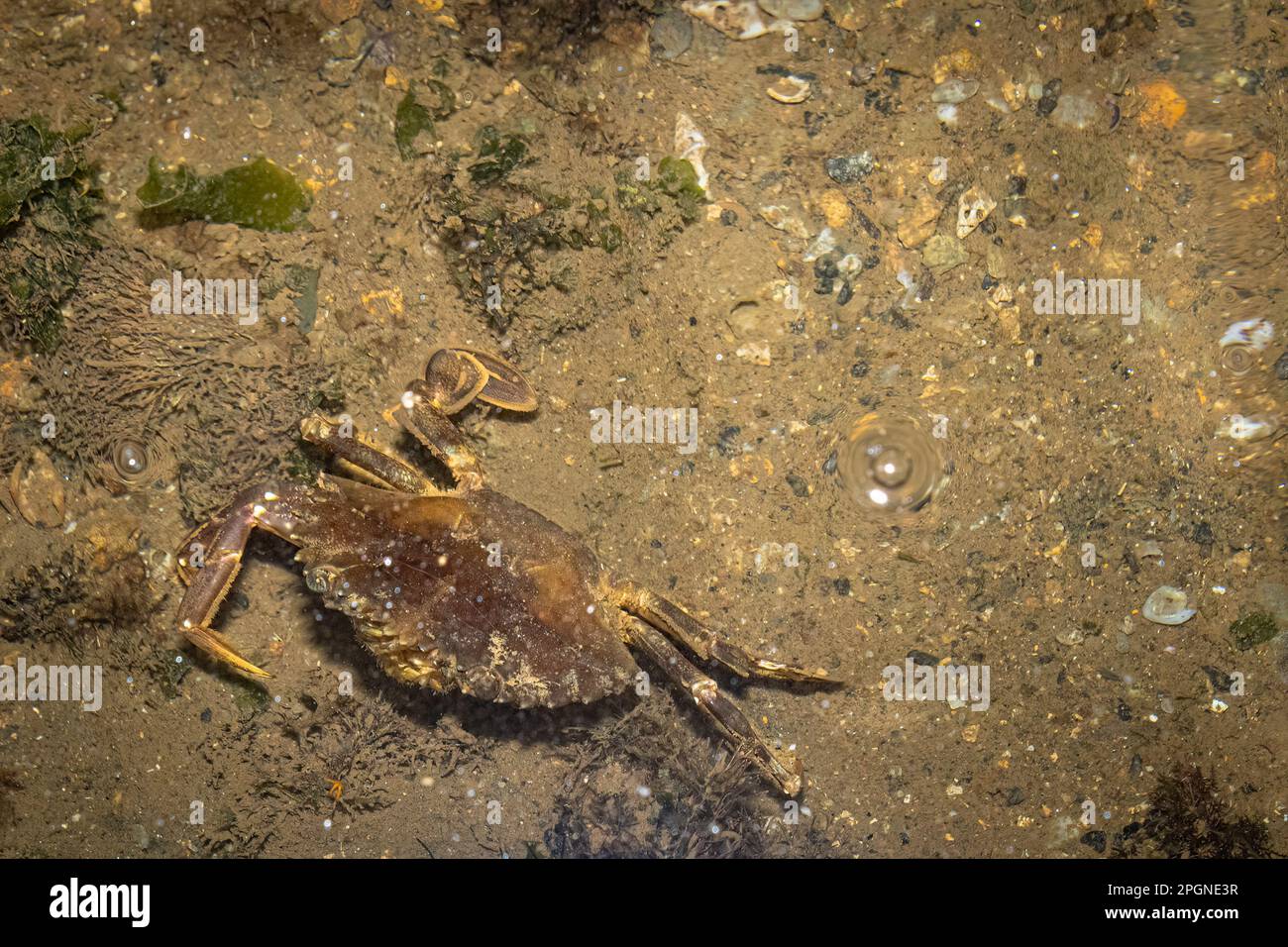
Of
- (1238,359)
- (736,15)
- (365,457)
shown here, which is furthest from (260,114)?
(1238,359)

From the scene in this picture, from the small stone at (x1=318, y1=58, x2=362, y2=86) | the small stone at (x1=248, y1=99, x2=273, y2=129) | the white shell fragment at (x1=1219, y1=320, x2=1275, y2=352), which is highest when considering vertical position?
the small stone at (x1=318, y1=58, x2=362, y2=86)

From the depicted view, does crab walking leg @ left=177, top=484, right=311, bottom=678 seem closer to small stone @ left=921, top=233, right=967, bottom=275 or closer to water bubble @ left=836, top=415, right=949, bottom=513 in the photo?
water bubble @ left=836, top=415, right=949, bottom=513

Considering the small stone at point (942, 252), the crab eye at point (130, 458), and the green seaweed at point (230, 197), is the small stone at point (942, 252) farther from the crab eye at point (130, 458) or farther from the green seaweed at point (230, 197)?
the crab eye at point (130, 458)

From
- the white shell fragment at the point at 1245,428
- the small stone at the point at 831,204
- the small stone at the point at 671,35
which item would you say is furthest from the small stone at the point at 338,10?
the white shell fragment at the point at 1245,428

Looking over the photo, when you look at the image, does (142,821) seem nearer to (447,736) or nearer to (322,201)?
(447,736)

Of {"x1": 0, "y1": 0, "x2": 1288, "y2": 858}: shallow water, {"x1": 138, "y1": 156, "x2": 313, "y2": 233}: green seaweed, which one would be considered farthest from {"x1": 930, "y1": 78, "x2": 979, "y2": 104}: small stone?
{"x1": 138, "y1": 156, "x2": 313, "y2": 233}: green seaweed

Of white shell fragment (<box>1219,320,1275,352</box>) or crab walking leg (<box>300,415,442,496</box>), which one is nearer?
crab walking leg (<box>300,415,442,496</box>)
